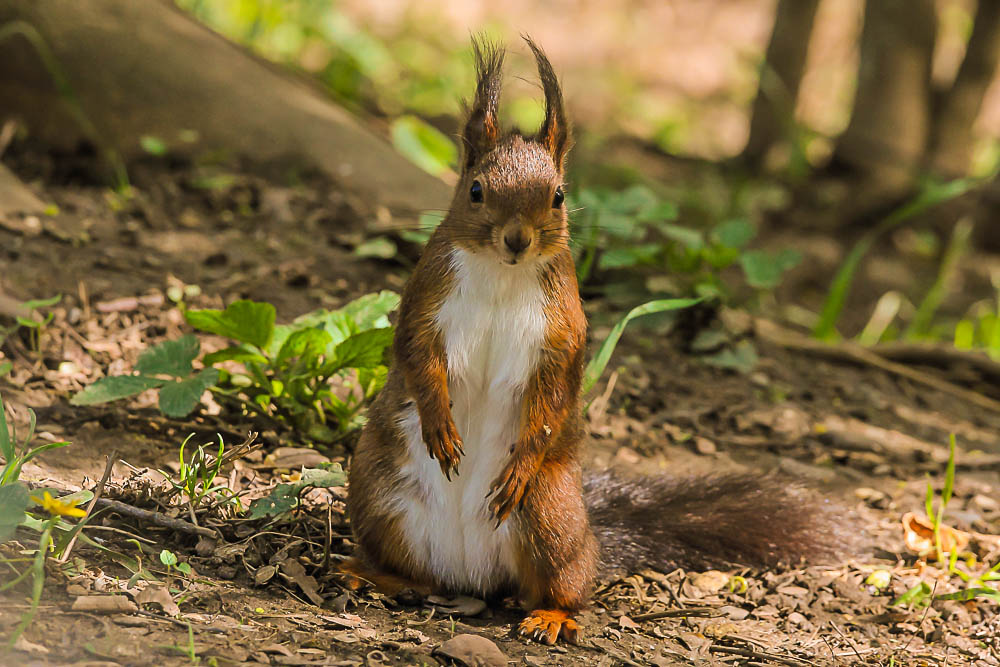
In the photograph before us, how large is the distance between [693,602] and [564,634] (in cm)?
A: 49

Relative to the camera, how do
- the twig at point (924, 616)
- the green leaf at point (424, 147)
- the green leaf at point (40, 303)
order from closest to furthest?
the twig at point (924, 616)
the green leaf at point (40, 303)
the green leaf at point (424, 147)

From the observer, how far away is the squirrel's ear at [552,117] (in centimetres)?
234

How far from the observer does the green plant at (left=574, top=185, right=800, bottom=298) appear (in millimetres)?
3791

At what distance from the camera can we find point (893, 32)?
571 centimetres

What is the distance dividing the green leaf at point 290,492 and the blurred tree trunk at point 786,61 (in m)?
4.36

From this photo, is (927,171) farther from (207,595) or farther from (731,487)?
(207,595)

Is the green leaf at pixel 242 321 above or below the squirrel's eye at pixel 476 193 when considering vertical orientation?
below

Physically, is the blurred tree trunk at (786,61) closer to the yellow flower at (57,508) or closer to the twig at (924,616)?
the twig at (924,616)

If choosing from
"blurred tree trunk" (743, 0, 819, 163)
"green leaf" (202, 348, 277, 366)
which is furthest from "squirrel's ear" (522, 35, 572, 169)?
"blurred tree trunk" (743, 0, 819, 163)

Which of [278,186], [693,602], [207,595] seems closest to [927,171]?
[278,186]

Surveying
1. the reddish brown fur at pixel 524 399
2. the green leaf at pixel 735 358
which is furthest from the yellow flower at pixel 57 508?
the green leaf at pixel 735 358

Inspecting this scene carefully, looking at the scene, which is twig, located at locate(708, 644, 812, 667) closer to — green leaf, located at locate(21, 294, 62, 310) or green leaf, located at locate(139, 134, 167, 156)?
Answer: green leaf, located at locate(21, 294, 62, 310)

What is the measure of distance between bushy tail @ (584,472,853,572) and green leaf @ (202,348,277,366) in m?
0.97

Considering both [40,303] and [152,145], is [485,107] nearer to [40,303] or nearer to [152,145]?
[40,303]
